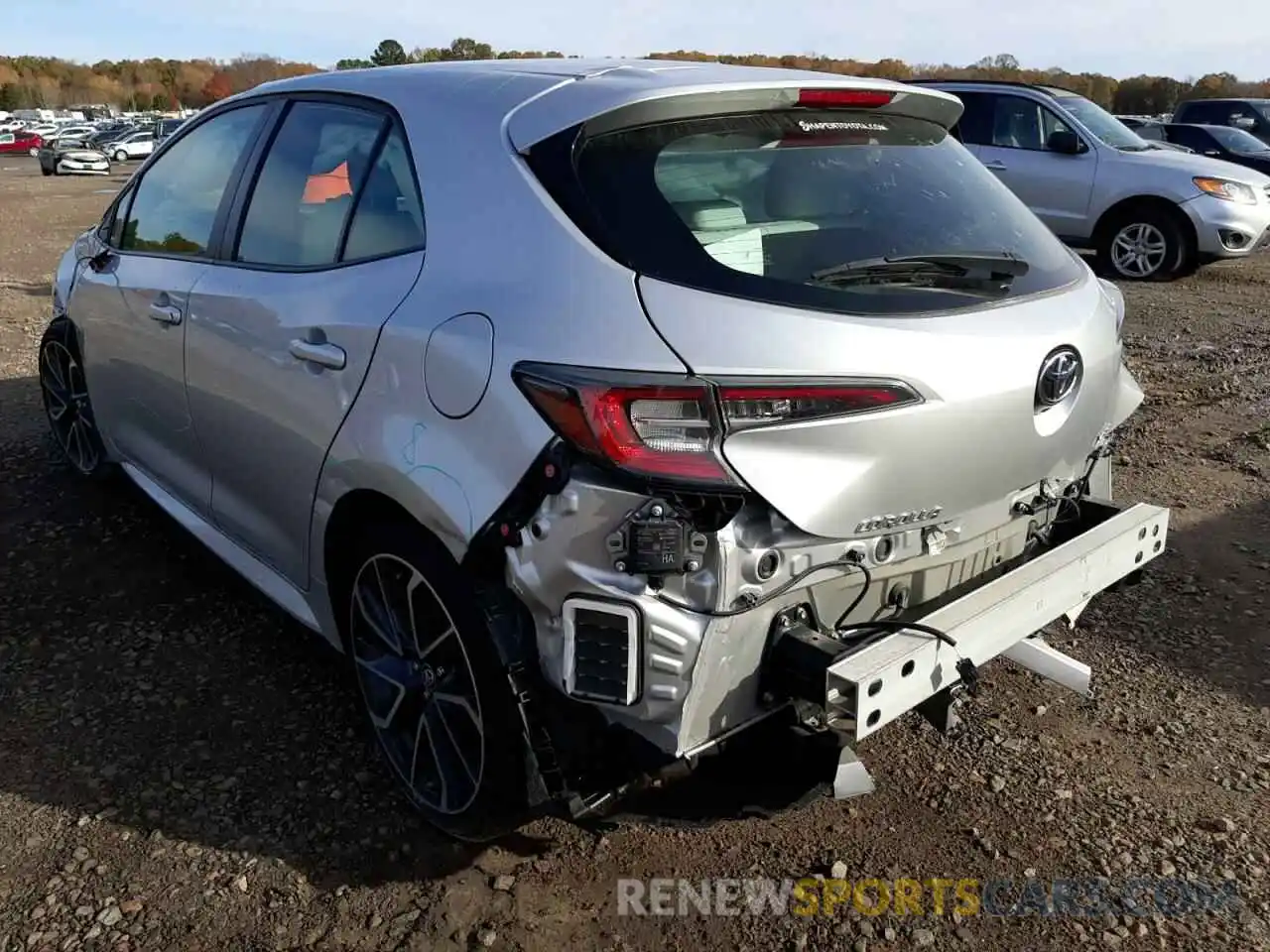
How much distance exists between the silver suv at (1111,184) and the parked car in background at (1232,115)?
30.9 ft

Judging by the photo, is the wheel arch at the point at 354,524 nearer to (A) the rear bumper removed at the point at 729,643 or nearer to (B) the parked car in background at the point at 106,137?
(A) the rear bumper removed at the point at 729,643

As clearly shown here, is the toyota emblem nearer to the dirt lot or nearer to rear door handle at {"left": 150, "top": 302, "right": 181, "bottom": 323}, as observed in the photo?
the dirt lot

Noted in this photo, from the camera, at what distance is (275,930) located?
98.0 inches

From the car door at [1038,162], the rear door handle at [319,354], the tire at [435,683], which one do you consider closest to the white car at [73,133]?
the car door at [1038,162]

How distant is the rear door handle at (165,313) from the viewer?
3.47 meters

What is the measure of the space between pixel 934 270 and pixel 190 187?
2653 millimetres

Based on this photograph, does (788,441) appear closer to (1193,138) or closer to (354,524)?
(354,524)

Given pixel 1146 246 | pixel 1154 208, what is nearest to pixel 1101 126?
pixel 1154 208

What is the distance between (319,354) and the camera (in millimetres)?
2719

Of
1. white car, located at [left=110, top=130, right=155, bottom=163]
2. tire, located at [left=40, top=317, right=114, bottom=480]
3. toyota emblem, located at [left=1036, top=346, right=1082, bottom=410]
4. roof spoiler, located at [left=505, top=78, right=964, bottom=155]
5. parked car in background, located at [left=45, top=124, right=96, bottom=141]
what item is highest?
roof spoiler, located at [left=505, top=78, right=964, bottom=155]

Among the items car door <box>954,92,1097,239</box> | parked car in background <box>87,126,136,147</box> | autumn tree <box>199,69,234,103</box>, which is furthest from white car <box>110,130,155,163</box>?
autumn tree <box>199,69,234,103</box>

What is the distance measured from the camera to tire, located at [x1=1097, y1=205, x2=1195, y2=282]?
10602 millimetres

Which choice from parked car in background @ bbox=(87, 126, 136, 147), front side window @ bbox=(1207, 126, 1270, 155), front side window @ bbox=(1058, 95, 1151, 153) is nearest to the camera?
front side window @ bbox=(1058, 95, 1151, 153)

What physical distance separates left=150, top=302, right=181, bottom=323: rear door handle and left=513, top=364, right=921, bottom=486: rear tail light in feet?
6.43
